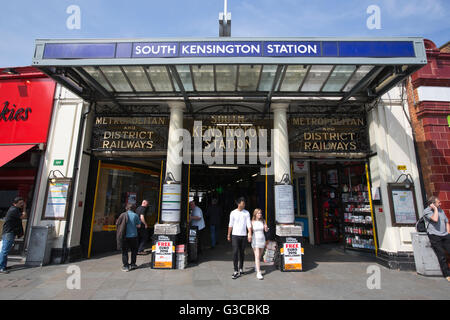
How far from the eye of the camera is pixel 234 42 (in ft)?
15.5

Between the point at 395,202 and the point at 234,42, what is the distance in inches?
233

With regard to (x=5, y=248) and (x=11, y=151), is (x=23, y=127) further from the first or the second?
(x=5, y=248)

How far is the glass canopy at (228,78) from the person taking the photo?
16.8ft

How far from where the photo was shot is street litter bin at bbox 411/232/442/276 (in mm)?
5086

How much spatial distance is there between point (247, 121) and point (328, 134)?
2.53 meters

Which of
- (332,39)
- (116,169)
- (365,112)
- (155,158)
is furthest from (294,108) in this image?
(116,169)

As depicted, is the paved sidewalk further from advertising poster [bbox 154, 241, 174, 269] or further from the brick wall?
the brick wall

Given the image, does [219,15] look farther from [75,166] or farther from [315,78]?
[75,166]

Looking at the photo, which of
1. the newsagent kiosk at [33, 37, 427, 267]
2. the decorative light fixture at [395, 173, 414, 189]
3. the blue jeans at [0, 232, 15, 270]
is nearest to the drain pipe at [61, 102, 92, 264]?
the newsagent kiosk at [33, 37, 427, 267]

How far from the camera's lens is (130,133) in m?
6.83

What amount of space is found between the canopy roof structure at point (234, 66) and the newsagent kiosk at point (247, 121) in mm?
27

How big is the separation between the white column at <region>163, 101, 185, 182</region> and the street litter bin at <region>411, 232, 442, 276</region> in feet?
20.5

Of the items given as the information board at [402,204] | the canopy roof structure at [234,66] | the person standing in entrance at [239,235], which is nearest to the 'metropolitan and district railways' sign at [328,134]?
the canopy roof structure at [234,66]

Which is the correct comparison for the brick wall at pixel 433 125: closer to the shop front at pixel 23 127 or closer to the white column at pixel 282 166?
the white column at pixel 282 166
